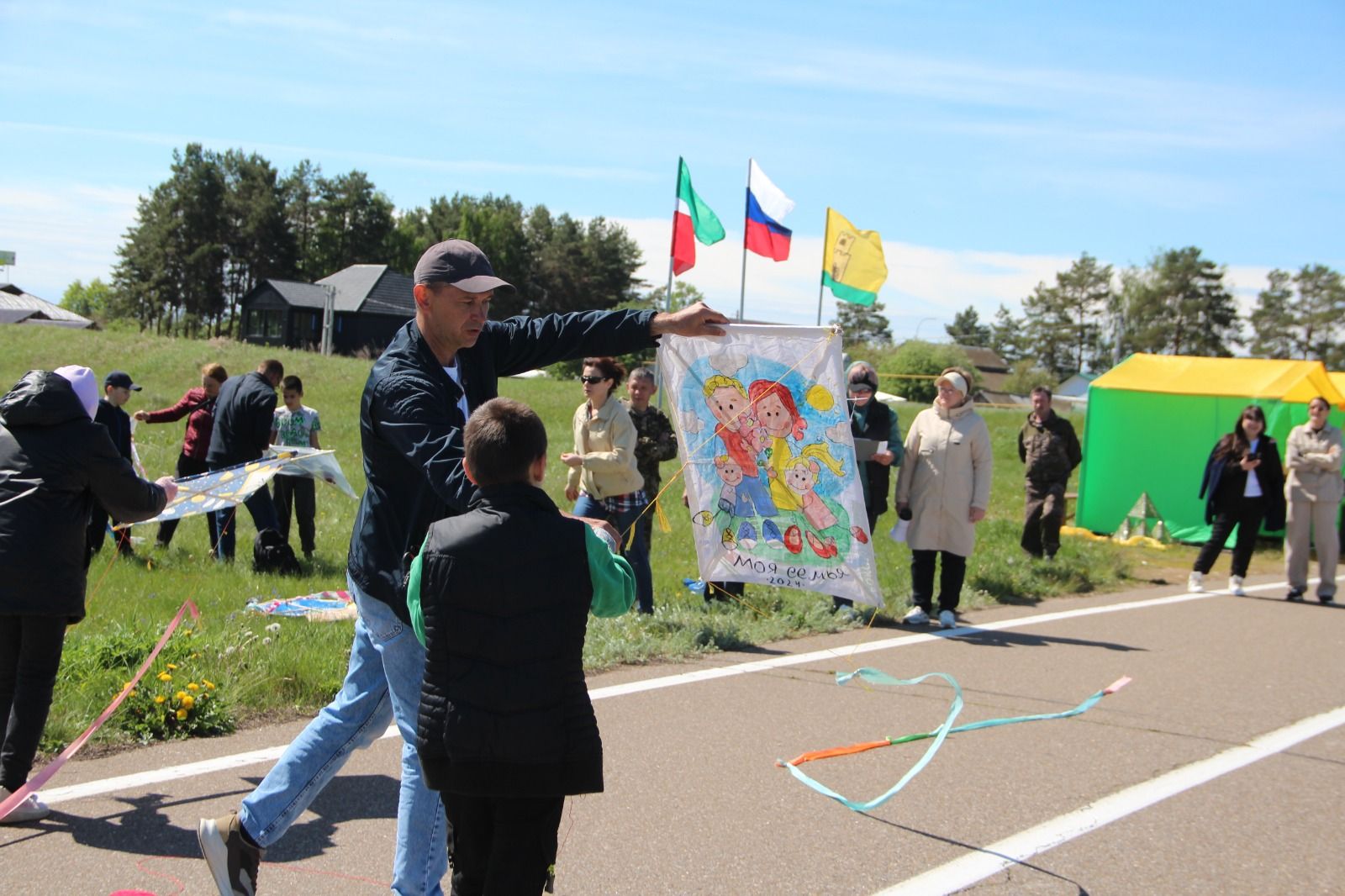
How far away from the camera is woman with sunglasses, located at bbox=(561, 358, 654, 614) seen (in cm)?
852

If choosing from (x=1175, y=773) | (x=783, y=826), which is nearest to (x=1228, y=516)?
(x=1175, y=773)

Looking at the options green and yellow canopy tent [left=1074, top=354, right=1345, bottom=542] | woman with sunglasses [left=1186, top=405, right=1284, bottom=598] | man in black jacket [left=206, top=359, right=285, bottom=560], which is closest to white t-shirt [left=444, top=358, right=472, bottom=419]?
man in black jacket [left=206, top=359, right=285, bottom=560]

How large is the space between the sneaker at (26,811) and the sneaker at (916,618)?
6.59 metres

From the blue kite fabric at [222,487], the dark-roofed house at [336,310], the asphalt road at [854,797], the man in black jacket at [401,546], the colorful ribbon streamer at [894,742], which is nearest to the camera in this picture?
the man in black jacket at [401,546]

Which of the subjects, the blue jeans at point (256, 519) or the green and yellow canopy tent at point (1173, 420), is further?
the green and yellow canopy tent at point (1173, 420)

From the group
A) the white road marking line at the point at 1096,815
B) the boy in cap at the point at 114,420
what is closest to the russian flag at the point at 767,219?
the boy in cap at the point at 114,420

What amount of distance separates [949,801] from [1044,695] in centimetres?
233

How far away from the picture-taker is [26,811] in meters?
4.40

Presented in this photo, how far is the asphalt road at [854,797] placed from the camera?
4254 mm

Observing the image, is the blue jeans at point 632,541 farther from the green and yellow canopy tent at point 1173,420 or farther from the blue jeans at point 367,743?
the green and yellow canopy tent at point 1173,420

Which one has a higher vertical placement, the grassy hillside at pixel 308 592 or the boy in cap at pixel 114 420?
the boy in cap at pixel 114 420

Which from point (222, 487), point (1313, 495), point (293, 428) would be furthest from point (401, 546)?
point (1313, 495)

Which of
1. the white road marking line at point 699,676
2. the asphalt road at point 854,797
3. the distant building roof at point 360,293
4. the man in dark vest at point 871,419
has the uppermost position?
the distant building roof at point 360,293

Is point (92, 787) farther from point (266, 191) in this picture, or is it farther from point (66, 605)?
point (266, 191)
